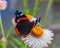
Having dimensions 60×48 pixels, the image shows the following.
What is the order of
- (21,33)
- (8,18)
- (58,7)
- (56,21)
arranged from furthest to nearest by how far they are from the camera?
1. (58,7)
2. (56,21)
3. (8,18)
4. (21,33)

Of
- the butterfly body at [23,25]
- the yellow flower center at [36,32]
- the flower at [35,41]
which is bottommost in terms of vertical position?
the flower at [35,41]

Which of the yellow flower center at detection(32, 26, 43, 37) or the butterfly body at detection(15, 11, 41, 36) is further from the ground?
the butterfly body at detection(15, 11, 41, 36)

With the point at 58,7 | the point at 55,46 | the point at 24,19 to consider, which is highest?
the point at 24,19

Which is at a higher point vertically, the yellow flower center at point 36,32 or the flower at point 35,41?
the yellow flower center at point 36,32

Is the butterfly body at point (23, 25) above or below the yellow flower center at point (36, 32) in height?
above

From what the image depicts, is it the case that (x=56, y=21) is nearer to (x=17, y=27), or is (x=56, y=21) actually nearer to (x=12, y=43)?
(x=12, y=43)

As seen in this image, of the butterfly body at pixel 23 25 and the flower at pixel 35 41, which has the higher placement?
the butterfly body at pixel 23 25

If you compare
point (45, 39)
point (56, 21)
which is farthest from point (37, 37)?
point (56, 21)

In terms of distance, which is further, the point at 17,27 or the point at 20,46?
the point at 20,46

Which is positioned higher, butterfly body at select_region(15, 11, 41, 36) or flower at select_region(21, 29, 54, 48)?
butterfly body at select_region(15, 11, 41, 36)

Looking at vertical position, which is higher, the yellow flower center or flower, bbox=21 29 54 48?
the yellow flower center

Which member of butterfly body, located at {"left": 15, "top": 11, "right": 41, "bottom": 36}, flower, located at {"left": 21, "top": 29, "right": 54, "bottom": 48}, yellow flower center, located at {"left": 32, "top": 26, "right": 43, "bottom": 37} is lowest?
flower, located at {"left": 21, "top": 29, "right": 54, "bottom": 48}
